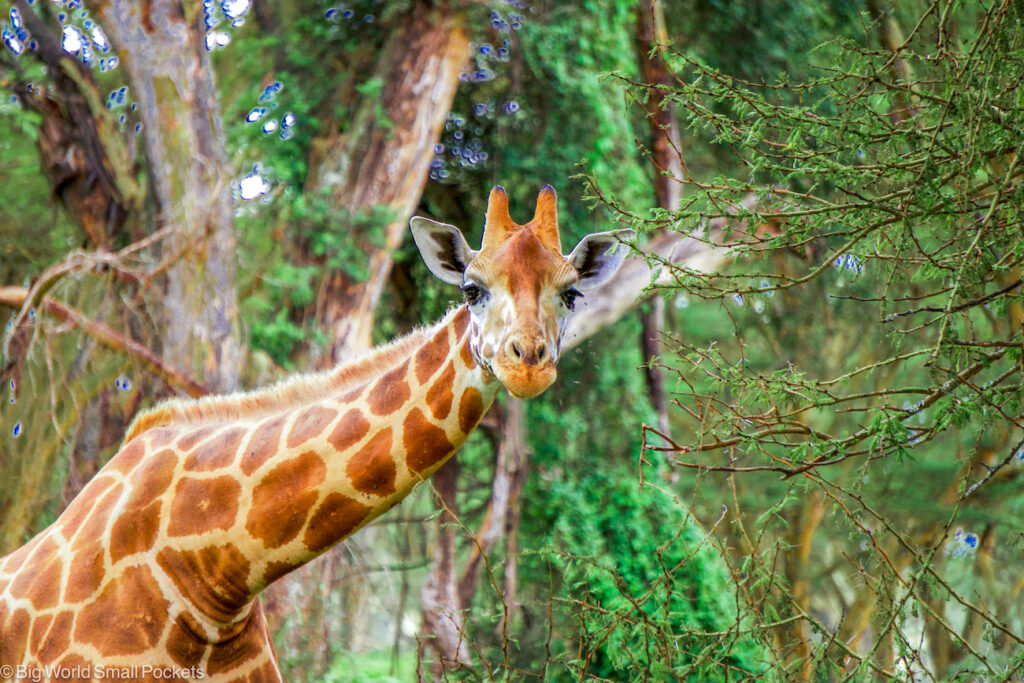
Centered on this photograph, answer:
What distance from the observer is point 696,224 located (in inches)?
155

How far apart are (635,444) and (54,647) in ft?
21.2

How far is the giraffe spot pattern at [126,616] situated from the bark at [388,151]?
15.8ft

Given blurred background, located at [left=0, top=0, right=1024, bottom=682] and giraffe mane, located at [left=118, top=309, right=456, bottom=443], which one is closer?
giraffe mane, located at [left=118, top=309, right=456, bottom=443]

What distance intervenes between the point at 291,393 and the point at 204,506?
62 cm

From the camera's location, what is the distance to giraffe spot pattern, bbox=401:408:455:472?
388 centimetres

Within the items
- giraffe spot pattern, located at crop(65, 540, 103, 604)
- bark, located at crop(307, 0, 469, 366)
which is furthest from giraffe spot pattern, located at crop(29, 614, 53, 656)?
bark, located at crop(307, 0, 469, 366)

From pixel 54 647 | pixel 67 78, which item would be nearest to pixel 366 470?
pixel 54 647

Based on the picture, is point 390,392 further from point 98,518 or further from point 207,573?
point 98,518

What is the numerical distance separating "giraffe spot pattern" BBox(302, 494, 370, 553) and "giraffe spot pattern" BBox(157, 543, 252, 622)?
294 millimetres

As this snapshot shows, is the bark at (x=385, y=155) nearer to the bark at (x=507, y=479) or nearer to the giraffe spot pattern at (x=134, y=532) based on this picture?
the bark at (x=507, y=479)

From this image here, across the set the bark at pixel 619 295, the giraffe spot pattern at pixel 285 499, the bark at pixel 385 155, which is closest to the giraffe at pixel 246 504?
the giraffe spot pattern at pixel 285 499

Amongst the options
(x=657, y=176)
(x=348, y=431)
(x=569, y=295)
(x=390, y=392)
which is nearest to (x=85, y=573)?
(x=348, y=431)

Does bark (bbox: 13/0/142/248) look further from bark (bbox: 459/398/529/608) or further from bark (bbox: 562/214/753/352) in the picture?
bark (bbox: 562/214/753/352)

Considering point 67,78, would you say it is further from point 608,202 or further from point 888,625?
point 888,625
